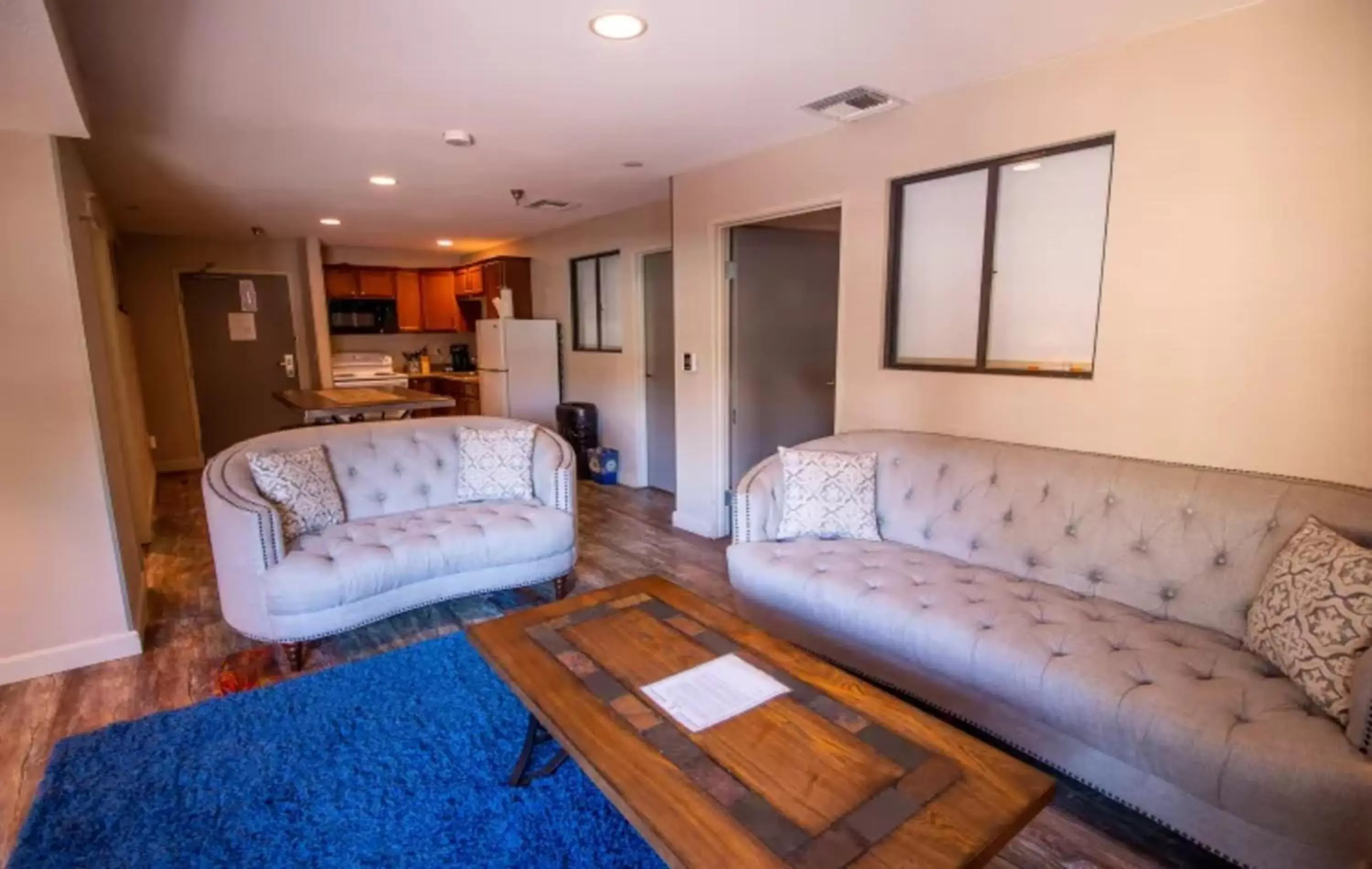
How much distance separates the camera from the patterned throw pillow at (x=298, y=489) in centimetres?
A: 282

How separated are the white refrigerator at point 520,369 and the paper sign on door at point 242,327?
237 centimetres

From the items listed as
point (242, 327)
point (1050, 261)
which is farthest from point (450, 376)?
point (1050, 261)

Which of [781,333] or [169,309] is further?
[169,309]

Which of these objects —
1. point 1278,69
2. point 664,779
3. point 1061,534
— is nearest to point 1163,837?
point 1061,534

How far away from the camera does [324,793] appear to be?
1.92 m

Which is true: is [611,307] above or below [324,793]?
above

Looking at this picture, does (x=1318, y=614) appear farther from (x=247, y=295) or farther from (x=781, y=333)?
(x=247, y=295)

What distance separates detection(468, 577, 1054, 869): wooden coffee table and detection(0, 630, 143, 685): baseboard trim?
2.03m

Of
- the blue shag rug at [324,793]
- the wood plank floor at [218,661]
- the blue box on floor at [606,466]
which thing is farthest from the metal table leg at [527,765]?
the blue box on floor at [606,466]

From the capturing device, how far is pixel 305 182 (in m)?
4.05

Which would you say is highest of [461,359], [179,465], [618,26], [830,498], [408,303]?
[618,26]

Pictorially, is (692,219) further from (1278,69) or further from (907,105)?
(1278,69)

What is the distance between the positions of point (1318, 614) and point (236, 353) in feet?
26.2

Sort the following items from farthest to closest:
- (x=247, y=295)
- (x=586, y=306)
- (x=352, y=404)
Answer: (x=247, y=295) → (x=586, y=306) → (x=352, y=404)
